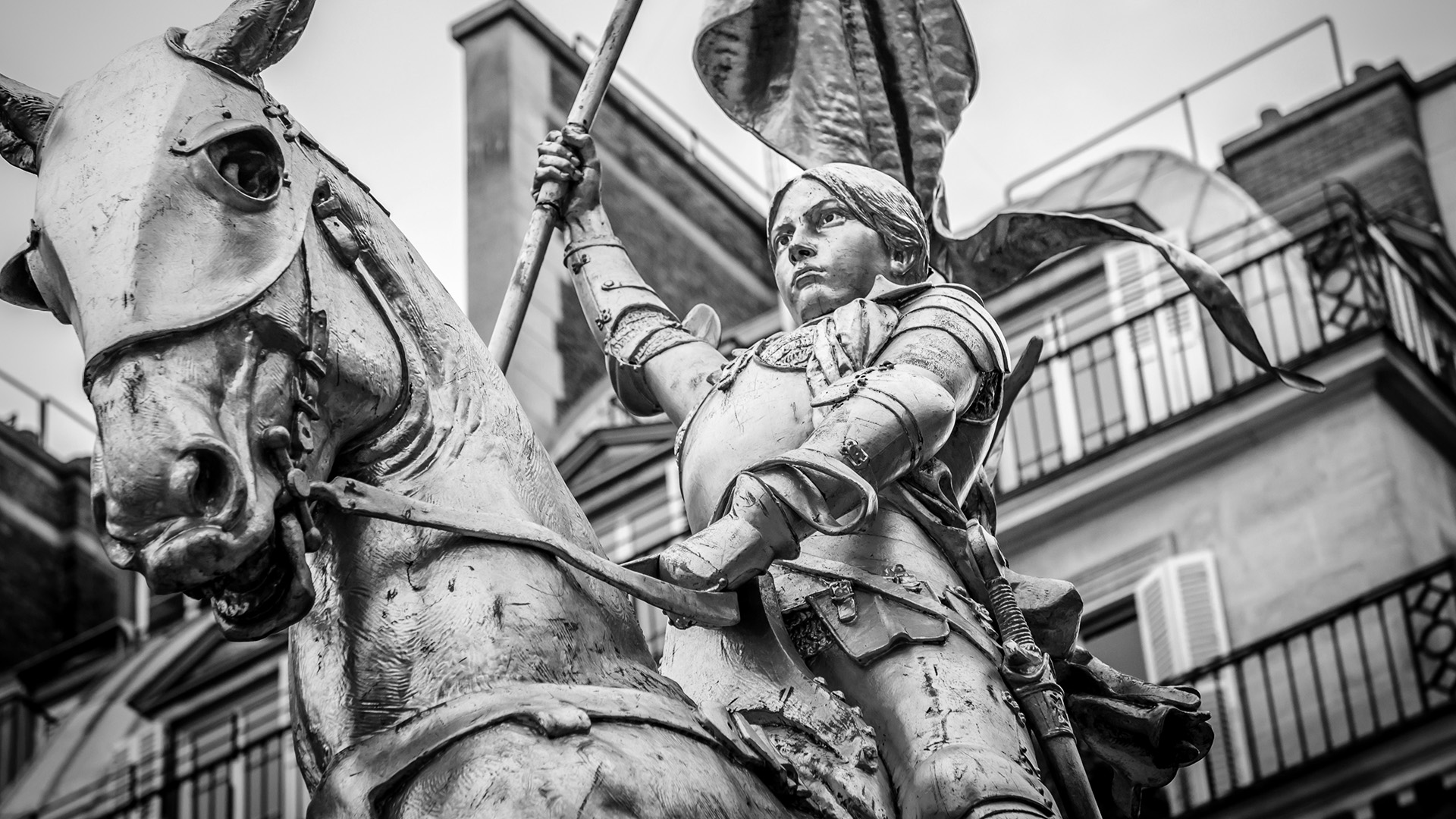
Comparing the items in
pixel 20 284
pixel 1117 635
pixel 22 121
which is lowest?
pixel 20 284

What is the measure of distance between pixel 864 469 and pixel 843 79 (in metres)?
3.03

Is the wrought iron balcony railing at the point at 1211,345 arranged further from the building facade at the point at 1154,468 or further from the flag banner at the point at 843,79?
the flag banner at the point at 843,79

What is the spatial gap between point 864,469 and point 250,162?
1518 millimetres

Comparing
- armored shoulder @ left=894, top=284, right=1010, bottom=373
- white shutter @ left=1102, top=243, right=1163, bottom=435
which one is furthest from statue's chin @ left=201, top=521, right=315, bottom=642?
white shutter @ left=1102, top=243, right=1163, bottom=435

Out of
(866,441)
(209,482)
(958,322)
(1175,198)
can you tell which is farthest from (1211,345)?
(209,482)

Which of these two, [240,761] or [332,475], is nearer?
[332,475]

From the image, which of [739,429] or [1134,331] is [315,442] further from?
[1134,331]

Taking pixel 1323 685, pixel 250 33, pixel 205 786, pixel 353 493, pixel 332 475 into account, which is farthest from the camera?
pixel 205 786

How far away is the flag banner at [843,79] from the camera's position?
942 centimetres

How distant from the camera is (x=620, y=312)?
8172 millimetres

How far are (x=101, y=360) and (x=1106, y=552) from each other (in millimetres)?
16913

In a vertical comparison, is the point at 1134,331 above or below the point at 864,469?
above

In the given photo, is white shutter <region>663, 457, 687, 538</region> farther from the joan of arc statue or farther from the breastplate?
the breastplate

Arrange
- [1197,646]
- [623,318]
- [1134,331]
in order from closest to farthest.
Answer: [623,318] → [1197,646] → [1134,331]
